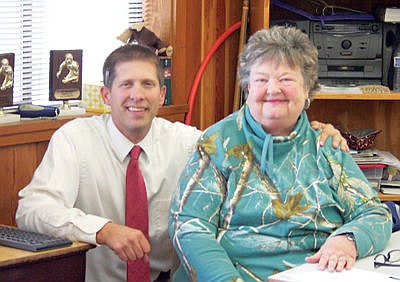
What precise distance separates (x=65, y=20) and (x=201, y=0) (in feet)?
2.33

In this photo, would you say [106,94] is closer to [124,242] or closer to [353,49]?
[124,242]

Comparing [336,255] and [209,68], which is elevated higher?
[209,68]

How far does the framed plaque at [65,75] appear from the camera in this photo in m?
3.43

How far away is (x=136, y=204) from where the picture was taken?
9.96ft

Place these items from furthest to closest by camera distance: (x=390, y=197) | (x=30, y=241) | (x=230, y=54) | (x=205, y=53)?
(x=230, y=54) → (x=205, y=53) → (x=390, y=197) → (x=30, y=241)

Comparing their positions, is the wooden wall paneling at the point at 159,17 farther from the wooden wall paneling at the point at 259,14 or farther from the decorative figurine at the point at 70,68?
the decorative figurine at the point at 70,68

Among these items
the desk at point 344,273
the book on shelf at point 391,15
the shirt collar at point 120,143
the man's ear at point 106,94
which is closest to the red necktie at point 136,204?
the shirt collar at point 120,143

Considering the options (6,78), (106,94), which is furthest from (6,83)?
(106,94)

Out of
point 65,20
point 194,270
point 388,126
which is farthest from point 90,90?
point 388,126

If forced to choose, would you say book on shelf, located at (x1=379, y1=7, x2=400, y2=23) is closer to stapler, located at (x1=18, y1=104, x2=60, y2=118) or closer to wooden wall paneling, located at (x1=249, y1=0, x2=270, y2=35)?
wooden wall paneling, located at (x1=249, y1=0, x2=270, y2=35)

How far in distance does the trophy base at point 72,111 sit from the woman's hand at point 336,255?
51.3 inches

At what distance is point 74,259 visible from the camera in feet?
8.45

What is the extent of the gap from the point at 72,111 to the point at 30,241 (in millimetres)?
1032

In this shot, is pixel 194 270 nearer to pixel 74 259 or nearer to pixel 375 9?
pixel 74 259
